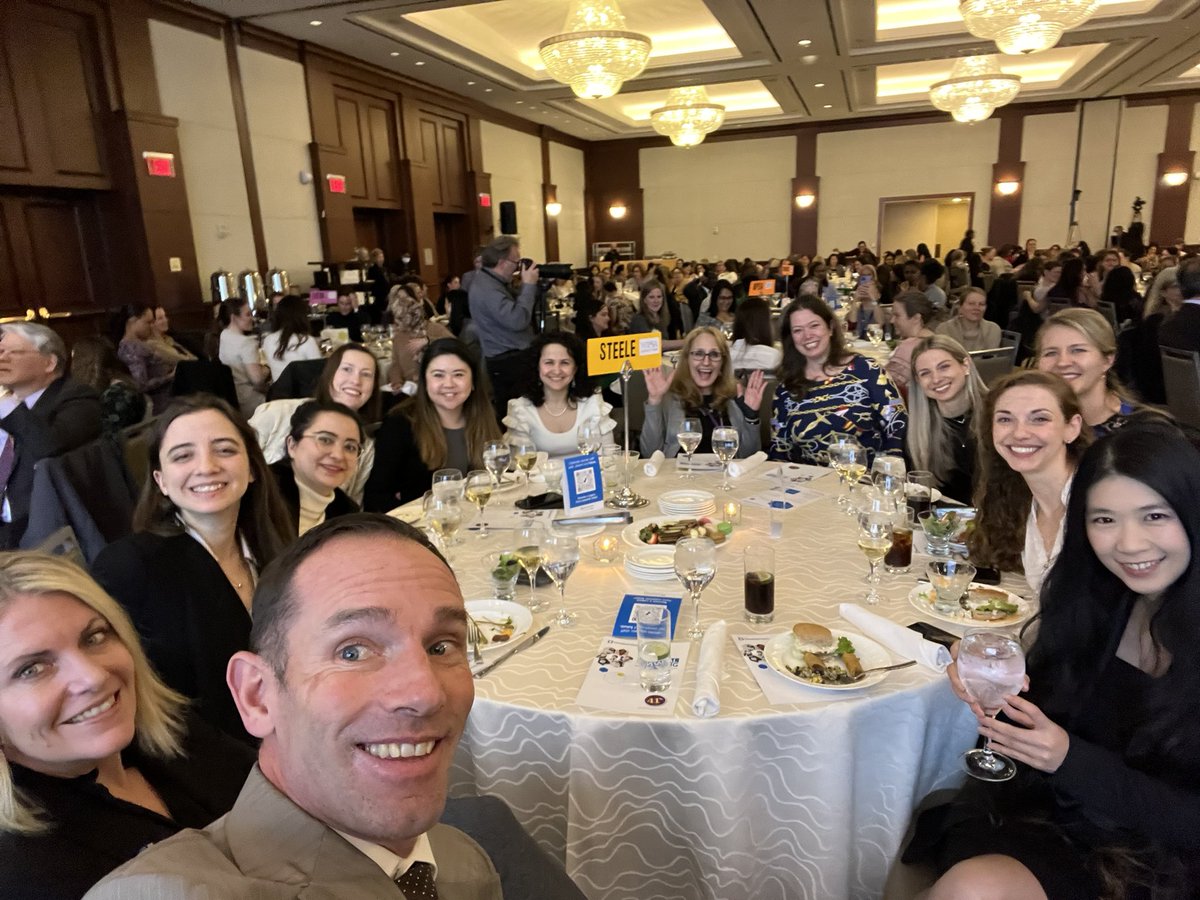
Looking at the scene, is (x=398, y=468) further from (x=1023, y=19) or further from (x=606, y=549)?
(x=1023, y=19)

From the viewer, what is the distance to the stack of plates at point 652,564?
2.03 metres

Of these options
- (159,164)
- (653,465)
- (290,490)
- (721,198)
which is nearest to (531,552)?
(290,490)

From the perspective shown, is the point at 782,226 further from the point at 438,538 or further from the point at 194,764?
the point at 194,764

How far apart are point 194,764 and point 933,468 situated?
282cm

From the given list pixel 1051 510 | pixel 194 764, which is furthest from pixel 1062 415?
pixel 194 764

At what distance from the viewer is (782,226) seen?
15648 mm

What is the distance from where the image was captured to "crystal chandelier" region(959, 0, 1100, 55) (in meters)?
5.83

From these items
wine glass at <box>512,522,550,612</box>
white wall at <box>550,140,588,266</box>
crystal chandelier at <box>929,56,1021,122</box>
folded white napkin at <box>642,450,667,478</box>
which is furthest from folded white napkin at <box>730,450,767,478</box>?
white wall at <box>550,140,588,266</box>

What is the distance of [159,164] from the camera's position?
6.38 m

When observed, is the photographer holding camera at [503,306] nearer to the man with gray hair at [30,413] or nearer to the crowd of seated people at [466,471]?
the crowd of seated people at [466,471]

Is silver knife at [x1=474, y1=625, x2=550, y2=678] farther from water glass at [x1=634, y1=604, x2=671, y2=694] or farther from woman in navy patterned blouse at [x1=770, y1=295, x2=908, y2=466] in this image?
woman in navy patterned blouse at [x1=770, y1=295, x2=908, y2=466]

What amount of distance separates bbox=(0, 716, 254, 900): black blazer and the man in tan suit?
365 mm

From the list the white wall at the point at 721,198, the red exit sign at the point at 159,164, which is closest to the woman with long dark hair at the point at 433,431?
the red exit sign at the point at 159,164

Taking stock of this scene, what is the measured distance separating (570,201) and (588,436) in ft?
43.6
